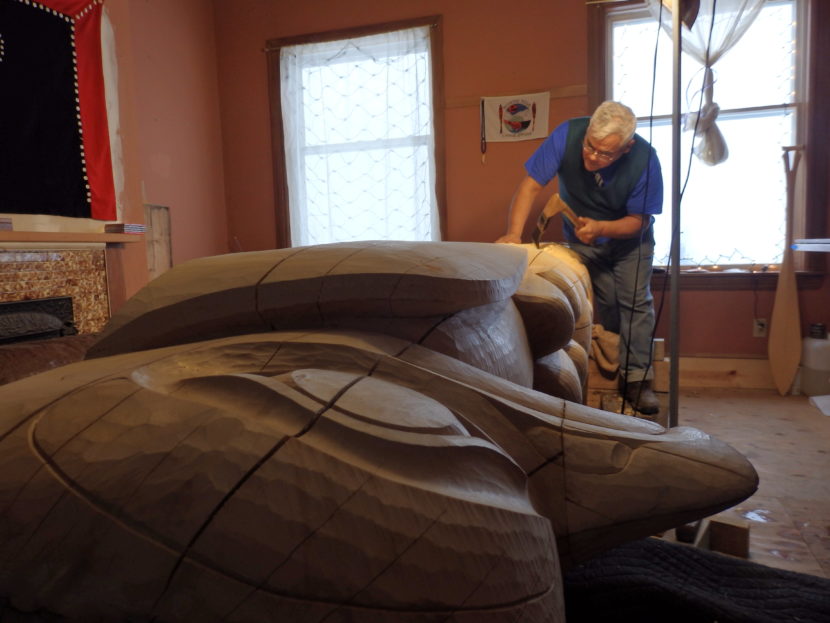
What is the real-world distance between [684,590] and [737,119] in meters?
3.74

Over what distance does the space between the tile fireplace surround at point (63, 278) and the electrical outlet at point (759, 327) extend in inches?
155

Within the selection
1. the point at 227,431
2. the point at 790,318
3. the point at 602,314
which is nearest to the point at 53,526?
the point at 227,431

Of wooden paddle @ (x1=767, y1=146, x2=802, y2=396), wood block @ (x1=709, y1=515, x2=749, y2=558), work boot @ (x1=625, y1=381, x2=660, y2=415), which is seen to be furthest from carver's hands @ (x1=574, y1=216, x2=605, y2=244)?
wooden paddle @ (x1=767, y1=146, x2=802, y2=396)

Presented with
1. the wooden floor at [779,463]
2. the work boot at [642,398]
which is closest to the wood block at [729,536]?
the wooden floor at [779,463]

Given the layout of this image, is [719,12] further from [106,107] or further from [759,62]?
[106,107]

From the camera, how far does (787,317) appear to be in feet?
11.5

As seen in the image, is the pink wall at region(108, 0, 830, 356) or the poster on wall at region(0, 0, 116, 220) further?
the pink wall at region(108, 0, 830, 356)

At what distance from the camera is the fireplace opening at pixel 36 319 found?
2.50m

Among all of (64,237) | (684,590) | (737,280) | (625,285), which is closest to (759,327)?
(737,280)

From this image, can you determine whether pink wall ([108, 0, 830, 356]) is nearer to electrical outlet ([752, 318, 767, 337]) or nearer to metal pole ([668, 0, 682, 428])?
electrical outlet ([752, 318, 767, 337])

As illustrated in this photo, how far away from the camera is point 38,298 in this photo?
2.71 m

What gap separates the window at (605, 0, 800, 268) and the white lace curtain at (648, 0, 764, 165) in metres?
0.09

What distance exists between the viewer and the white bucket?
11.1 feet

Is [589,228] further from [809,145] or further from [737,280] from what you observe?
[809,145]
